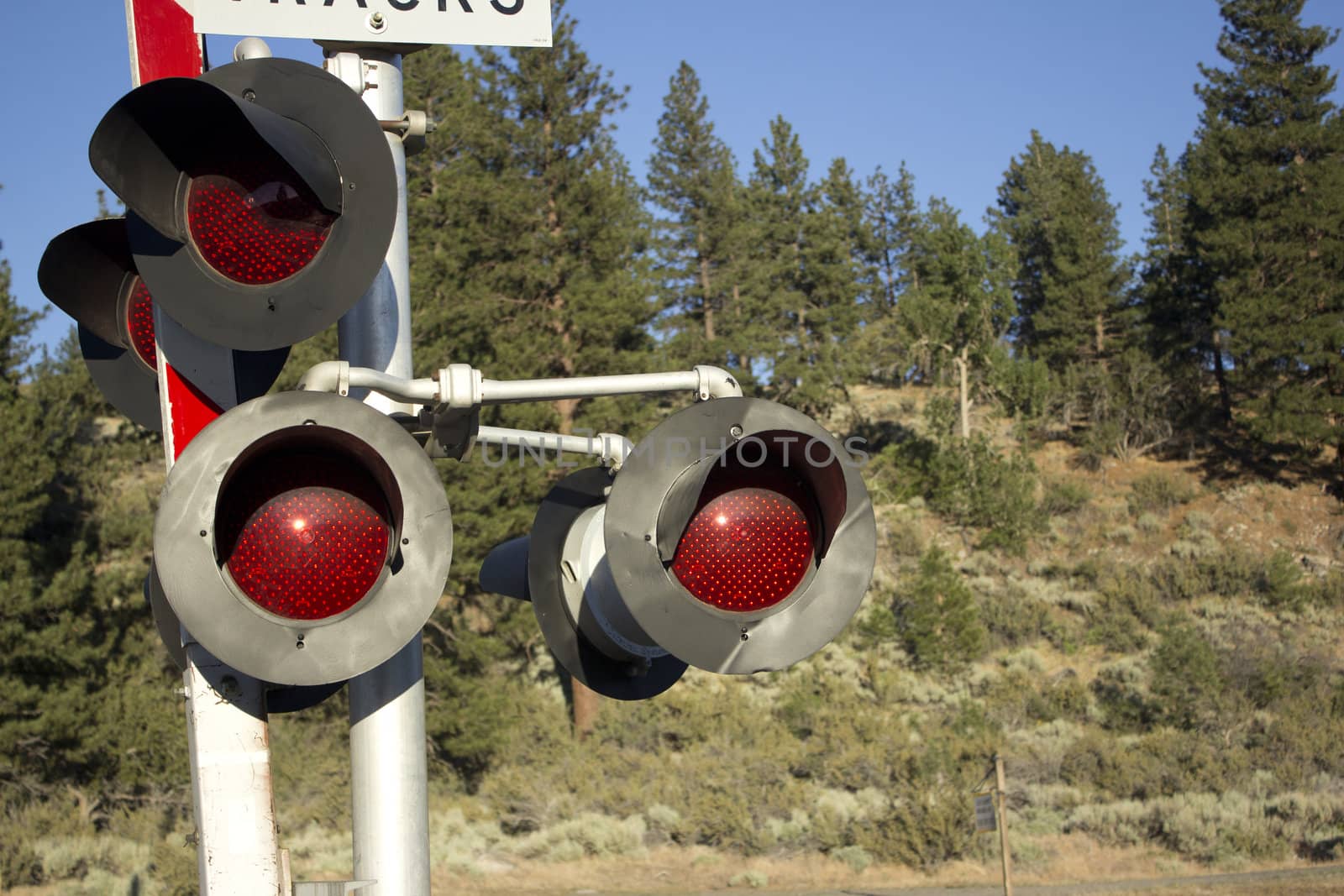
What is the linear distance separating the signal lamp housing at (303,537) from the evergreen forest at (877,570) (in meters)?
19.7

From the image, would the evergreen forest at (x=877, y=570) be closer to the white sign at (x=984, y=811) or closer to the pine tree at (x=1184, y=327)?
the pine tree at (x=1184, y=327)

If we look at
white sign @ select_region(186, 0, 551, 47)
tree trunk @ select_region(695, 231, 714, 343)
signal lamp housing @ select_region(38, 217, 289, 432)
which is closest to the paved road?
signal lamp housing @ select_region(38, 217, 289, 432)

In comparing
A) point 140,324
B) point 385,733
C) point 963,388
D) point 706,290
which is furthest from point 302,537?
point 706,290

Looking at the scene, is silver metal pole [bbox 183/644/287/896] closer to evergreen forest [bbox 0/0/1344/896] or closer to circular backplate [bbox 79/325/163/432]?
circular backplate [bbox 79/325/163/432]

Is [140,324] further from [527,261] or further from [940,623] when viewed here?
[940,623]

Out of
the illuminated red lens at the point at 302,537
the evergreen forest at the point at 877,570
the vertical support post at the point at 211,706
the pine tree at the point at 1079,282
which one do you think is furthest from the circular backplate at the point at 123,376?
the pine tree at the point at 1079,282

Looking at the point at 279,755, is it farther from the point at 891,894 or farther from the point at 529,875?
the point at 891,894

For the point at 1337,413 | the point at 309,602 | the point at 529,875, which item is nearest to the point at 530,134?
the point at 529,875

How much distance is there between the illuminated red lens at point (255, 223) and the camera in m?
2.38

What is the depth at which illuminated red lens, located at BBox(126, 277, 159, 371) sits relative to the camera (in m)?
3.35

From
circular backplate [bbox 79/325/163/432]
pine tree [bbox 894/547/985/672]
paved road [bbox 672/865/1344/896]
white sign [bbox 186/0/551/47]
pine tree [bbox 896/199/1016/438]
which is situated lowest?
paved road [bbox 672/865/1344/896]

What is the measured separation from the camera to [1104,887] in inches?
→ 832

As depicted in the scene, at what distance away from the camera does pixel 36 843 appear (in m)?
23.4

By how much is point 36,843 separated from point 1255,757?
925 inches
